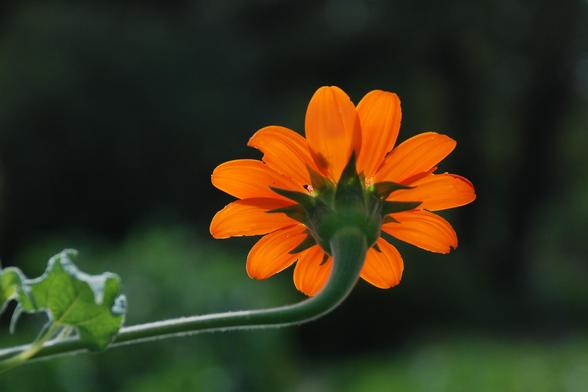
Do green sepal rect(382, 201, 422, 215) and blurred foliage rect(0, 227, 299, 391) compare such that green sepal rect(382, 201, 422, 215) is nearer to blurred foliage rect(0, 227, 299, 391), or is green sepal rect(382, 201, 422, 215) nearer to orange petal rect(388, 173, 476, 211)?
orange petal rect(388, 173, 476, 211)

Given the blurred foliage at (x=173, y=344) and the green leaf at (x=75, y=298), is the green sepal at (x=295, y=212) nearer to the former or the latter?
the green leaf at (x=75, y=298)

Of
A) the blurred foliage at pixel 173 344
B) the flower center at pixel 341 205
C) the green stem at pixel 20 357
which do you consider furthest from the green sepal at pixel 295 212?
the blurred foliage at pixel 173 344

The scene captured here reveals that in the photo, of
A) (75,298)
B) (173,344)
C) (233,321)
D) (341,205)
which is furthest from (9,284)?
(173,344)

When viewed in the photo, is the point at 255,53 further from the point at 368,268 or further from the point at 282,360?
the point at 368,268

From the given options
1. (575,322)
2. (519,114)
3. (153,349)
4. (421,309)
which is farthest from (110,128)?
(519,114)

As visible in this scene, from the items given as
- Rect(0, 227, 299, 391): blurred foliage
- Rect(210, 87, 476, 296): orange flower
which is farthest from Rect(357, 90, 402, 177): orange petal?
Rect(0, 227, 299, 391): blurred foliage

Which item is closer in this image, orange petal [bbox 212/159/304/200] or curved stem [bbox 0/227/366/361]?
curved stem [bbox 0/227/366/361]

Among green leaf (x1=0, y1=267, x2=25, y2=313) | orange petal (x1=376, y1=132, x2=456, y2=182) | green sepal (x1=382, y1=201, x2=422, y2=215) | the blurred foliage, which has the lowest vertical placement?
the blurred foliage
